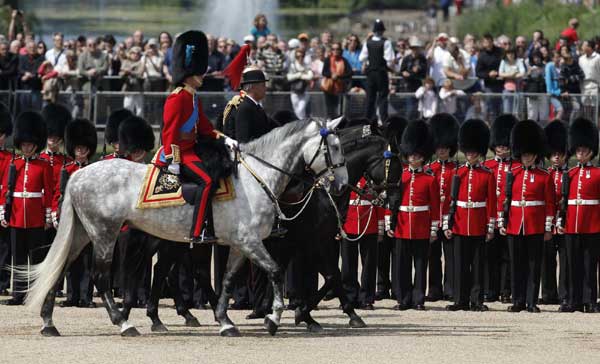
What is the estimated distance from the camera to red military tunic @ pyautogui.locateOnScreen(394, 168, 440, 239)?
1429 centimetres

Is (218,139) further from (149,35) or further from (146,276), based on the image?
(149,35)

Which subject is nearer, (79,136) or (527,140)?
(79,136)

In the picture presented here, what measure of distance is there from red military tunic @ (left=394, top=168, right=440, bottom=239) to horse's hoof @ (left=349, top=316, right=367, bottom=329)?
5.54ft

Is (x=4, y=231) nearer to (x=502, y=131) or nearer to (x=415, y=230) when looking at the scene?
(x=415, y=230)

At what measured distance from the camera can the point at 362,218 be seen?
47.7ft

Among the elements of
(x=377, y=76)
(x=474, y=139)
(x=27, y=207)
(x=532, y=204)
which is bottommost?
(x=27, y=207)

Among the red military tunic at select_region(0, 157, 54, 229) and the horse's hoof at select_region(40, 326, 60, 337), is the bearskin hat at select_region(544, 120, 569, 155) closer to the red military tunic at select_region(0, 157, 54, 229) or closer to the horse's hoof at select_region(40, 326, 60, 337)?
the red military tunic at select_region(0, 157, 54, 229)

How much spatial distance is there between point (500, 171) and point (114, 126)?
3790mm

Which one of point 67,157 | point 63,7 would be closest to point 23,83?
point 67,157

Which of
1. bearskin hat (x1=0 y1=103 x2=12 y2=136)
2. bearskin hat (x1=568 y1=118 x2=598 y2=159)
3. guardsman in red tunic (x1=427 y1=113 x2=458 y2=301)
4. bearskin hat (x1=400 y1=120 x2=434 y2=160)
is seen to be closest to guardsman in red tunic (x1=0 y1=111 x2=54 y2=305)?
bearskin hat (x1=0 y1=103 x2=12 y2=136)

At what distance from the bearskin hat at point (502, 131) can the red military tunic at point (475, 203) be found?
3.21 feet

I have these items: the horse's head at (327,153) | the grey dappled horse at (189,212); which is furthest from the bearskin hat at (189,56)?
the horse's head at (327,153)

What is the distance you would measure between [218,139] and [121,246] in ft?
7.21

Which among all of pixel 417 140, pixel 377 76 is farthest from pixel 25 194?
pixel 377 76
